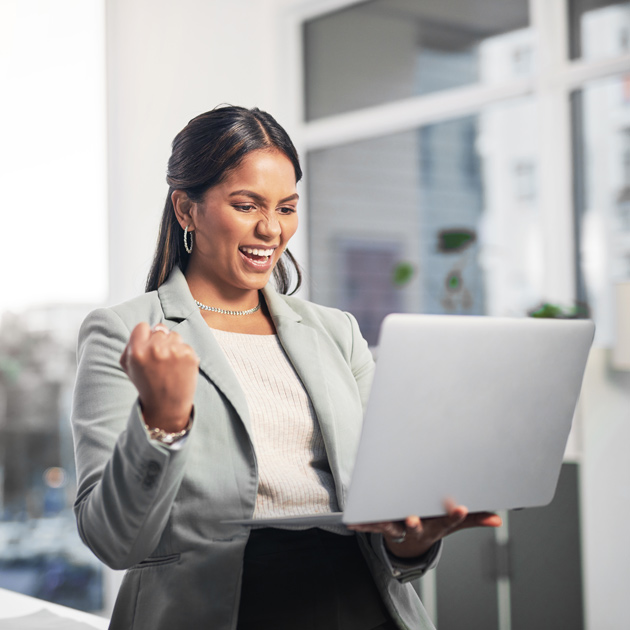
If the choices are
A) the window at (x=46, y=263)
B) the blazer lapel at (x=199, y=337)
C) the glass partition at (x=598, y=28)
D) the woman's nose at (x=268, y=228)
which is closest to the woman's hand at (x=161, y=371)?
the blazer lapel at (x=199, y=337)

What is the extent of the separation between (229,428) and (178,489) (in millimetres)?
135

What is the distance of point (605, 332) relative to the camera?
11.5 feet

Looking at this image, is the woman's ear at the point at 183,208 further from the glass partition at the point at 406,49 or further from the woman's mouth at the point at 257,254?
the glass partition at the point at 406,49

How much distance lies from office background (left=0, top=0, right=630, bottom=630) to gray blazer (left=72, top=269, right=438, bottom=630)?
2.28 metres

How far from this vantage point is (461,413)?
1.04 meters

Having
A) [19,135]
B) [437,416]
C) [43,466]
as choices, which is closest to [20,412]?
[43,466]

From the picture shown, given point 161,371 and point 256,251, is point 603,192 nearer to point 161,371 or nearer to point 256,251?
point 256,251

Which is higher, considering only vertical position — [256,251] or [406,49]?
[406,49]

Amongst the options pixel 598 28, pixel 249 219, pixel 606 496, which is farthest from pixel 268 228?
pixel 598 28

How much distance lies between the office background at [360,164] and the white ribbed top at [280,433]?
2.16 meters

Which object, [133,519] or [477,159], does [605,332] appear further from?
[133,519]

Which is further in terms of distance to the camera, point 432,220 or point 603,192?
point 432,220

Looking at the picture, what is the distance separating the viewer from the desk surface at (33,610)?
1637mm

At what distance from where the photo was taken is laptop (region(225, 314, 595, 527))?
0.98 meters
